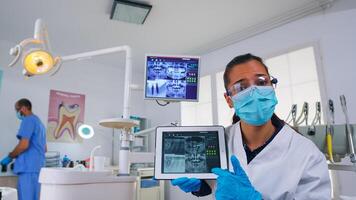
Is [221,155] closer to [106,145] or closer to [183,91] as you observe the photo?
[183,91]

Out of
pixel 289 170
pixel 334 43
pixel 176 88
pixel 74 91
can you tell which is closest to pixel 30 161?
pixel 74 91

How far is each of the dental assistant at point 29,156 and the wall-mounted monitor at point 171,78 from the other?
6.58 ft

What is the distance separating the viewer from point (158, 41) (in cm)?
Result: 322

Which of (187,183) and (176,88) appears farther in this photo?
(176,88)

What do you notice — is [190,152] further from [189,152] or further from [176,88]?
[176,88]

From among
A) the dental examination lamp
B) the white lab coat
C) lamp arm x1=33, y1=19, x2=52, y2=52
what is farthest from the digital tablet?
lamp arm x1=33, y1=19, x2=52, y2=52

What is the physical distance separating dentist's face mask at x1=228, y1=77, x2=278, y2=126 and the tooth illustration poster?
300cm

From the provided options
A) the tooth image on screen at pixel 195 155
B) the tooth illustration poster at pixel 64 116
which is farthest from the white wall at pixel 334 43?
the tooth illustration poster at pixel 64 116

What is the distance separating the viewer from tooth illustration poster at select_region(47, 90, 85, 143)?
3.36m

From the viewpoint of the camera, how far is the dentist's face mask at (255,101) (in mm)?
1025

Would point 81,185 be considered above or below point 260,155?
below

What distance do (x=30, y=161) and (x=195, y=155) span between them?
92.3 inches

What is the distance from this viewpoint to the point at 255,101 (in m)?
1.02

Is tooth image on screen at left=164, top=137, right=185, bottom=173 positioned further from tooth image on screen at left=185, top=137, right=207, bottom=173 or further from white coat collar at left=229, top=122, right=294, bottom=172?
white coat collar at left=229, top=122, right=294, bottom=172
